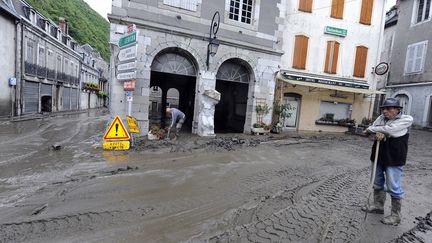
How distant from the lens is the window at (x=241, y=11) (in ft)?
36.1

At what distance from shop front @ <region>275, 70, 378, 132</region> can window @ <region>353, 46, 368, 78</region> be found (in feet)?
1.82

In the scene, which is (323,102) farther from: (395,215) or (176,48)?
(395,215)

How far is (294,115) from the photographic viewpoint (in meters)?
14.8

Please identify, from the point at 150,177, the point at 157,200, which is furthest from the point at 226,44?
the point at 157,200

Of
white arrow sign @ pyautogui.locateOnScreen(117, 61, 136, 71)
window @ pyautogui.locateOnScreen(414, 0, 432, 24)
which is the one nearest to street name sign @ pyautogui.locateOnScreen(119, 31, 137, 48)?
white arrow sign @ pyautogui.locateOnScreen(117, 61, 136, 71)

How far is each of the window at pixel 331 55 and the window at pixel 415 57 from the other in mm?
7036

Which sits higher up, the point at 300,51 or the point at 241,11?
the point at 241,11

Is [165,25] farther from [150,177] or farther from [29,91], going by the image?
[29,91]

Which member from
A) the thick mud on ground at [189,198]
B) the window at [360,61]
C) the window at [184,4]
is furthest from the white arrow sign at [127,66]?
the window at [360,61]

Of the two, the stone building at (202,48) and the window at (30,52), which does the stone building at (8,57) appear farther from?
the stone building at (202,48)

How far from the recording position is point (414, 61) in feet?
57.2

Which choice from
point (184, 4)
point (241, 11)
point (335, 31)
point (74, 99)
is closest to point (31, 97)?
point (74, 99)

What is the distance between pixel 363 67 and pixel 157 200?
52.1ft

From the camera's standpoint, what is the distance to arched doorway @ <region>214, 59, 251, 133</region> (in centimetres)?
1160
